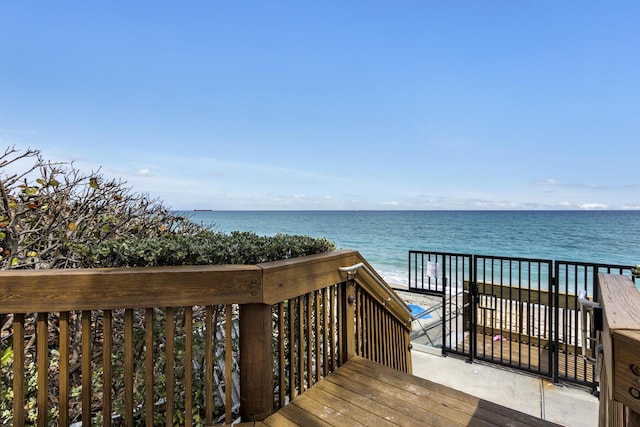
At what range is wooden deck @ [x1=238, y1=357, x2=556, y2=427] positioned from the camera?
1625mm

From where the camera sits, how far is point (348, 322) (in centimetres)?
217

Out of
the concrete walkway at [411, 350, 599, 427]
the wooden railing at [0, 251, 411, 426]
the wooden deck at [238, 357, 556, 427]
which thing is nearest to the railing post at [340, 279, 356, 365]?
the wooden railing at [0, 251, 411, 426]

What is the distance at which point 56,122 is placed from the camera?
5.10 meters

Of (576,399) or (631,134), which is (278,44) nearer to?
(576,399)

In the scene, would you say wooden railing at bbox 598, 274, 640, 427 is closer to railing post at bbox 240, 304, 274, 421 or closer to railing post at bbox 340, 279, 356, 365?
railing post at bbox 240, 304, 274, 421

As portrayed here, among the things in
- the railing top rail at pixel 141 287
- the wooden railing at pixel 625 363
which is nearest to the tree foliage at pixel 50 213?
the railing top rail at pixel 141 287

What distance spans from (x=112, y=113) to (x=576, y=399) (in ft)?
27.3

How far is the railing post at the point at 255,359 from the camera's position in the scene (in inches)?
57.4

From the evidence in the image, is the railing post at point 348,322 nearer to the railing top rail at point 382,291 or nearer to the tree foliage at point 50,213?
the railing top rail at point 382,291

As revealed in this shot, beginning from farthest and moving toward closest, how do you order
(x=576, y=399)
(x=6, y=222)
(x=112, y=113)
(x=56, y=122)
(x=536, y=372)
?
(x=112, y=113) → (x=56, y=122) → (x=536, y=372) → (x=576, y=399) → (x=6, y=222)

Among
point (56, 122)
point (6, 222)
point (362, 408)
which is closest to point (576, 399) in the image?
point (362, 408)

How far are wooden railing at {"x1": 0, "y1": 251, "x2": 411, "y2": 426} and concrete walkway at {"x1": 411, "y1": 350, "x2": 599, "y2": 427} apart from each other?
250cm

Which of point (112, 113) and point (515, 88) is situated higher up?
point (515, 88)

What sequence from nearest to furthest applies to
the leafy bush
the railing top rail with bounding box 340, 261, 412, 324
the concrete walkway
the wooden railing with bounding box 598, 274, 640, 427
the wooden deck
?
the wooden railing with bounding box 598, 274, 640, 427 < the leafy bush < the wooden deck < the railing top rail with bounding box 340, 261, 412, 324 < the concrete walkway
